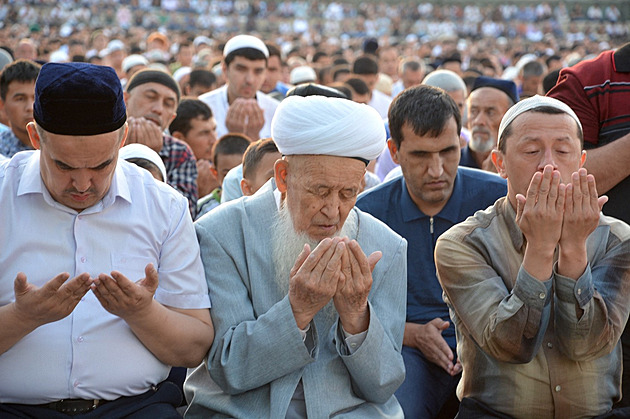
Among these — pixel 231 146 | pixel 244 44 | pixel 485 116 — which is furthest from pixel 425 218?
pixel 244 44

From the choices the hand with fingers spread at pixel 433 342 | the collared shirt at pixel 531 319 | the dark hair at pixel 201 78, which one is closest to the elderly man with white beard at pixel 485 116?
the hand with fingers spread at pixel 433 342

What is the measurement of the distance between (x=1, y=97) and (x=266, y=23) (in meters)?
32.8

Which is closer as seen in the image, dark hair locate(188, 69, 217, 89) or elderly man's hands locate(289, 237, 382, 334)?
elderly man's hands locate(289, 237, 382, 334)

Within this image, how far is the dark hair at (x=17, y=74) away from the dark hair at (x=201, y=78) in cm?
364

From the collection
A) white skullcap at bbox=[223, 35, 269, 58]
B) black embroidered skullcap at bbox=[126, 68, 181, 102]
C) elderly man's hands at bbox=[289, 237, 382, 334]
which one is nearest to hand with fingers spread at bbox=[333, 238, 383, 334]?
elderly man's hands at bbox=[289, 237, 382, 334]

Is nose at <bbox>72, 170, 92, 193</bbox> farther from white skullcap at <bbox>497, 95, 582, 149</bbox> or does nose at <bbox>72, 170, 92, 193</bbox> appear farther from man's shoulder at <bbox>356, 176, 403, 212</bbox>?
man's shoulder at <bbox>356, 176, 403, 212</bbox>

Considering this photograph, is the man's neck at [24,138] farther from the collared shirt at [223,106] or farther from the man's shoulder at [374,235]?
the man's shoulder at [374,235]

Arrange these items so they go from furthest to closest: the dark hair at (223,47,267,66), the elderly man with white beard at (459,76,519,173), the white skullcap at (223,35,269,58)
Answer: the white skullcap at (223,35,269,58) → the dark hair at (223,47,267,66) → the elderly man with white beard at (459,76,519,173)

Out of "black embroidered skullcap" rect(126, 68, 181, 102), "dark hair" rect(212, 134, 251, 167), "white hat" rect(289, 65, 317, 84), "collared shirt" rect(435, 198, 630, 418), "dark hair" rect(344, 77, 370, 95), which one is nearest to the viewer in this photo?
"collared shirt" rect(435, 198, 630, 418)

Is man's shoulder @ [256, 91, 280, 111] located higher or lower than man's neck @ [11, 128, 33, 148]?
lower

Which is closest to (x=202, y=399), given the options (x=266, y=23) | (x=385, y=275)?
(x=385, y=275)

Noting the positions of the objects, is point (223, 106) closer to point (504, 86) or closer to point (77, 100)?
point (504, 86)

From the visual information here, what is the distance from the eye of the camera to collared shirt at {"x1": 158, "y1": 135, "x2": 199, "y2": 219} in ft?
16.6

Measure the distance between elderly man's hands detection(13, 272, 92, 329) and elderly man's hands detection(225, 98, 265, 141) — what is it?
14.1 feet
